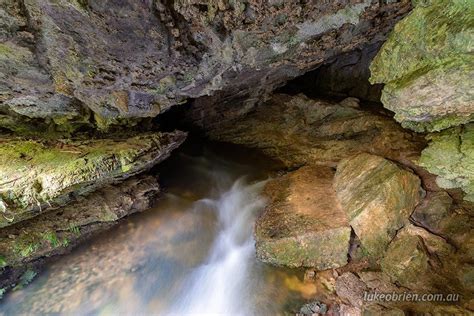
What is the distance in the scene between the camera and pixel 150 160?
5.15m

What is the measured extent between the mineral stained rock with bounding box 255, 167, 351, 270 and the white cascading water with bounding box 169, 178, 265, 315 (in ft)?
1.28

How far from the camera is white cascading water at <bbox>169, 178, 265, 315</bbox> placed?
4.50 meters

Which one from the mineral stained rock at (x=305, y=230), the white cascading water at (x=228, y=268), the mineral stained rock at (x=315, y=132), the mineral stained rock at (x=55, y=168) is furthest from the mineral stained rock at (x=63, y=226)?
the mineral stained rock at (x=315, y=132)

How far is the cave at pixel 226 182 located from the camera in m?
3.06

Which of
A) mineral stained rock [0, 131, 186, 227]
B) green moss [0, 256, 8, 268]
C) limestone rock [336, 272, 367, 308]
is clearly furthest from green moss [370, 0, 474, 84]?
green moss [0, 256, 8, 268]

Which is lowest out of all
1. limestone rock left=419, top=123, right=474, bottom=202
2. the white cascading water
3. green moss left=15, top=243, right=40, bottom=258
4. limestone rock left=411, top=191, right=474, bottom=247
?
the white cascading water

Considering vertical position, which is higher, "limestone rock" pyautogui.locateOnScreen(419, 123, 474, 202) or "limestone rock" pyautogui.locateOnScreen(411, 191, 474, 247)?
"limestone rock" pyautogui.locateOnScreen(419, 123, 474, 202)

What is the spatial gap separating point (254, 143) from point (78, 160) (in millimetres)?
4590

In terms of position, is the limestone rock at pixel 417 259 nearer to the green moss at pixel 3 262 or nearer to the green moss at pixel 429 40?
the green moss at pixel 429 40

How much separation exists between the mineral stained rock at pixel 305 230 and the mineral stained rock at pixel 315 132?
1254 millimetres

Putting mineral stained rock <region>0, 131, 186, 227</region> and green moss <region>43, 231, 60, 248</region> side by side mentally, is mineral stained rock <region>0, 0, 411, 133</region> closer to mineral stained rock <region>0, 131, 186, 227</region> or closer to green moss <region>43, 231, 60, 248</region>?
mineral stained rock <region>0, 131, 186, 227</region>

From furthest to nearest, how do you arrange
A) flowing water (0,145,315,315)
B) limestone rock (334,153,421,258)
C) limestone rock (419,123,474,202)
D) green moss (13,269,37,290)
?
green moss (13,269,37,290) → flowing water (0,145,315,315) → limestone rock (334,153,421,258) → limestone rock (419,123,474,202)

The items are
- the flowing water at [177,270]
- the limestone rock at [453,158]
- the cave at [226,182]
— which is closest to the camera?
the cave at [226,182]

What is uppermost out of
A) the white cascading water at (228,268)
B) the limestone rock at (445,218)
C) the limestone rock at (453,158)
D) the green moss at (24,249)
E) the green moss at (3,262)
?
the limestone rock at (453,158)
